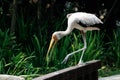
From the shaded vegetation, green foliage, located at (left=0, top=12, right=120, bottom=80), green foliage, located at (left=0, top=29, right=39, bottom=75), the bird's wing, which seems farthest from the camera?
the shaded vegetation

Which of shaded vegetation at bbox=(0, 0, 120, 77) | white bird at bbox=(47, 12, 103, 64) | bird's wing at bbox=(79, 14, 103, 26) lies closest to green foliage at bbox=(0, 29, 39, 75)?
shaded vegetation at bbox=(0, 0, 120, 77)

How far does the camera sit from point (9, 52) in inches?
376

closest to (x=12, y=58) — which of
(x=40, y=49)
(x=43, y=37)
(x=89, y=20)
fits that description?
(x=40, y=49)

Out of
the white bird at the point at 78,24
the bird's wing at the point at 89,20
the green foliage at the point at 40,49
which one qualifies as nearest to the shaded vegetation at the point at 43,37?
the green foliage at the point at 40,49

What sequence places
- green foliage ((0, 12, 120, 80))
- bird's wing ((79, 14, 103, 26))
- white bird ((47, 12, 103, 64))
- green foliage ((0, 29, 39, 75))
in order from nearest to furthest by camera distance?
white bird ((47, 12, 103, 64)), bird's wing ((79, 14, 103, 26)), green foliage ((0, 29, 39, 75)), green foliage ((0, 12, 120, 80))

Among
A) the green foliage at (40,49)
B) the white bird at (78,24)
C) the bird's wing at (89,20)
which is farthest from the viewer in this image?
the green foliage at (40,49)

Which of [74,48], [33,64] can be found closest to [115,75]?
[74,48]

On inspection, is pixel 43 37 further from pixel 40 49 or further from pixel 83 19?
pixel 83 19

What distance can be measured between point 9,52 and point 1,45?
1.20ft

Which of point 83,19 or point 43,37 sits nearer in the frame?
point 83,19

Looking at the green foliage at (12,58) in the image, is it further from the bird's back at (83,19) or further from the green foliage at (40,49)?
the bird's back at (83,19)

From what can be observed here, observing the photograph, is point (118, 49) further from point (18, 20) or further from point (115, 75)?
point (18, 20)

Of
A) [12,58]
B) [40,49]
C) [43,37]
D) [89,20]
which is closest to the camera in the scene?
[89,20]

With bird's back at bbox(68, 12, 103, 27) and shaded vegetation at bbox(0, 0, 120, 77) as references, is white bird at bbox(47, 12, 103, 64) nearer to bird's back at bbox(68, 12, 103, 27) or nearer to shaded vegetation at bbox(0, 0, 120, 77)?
bird's back at bbox(68, 12, 103, 27)
